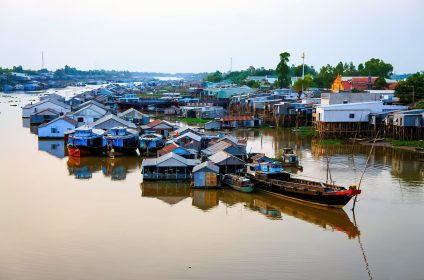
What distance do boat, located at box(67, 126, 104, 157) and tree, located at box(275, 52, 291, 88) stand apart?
129ft

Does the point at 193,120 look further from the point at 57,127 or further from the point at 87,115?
the point at 57,127

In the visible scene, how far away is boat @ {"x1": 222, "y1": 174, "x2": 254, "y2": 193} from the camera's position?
20297mm

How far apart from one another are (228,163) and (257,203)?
3.16 m

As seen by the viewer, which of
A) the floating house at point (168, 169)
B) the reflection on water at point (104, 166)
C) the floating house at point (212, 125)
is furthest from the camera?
the floating house at point (212, 125)

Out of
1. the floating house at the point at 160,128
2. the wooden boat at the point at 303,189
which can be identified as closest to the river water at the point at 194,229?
the wooden boat at the point at 303,189

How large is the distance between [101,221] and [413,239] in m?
9.08

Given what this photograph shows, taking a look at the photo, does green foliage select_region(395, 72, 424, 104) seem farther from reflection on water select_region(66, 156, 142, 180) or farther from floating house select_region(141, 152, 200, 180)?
floating house select_region(141, 152, 200, 180)

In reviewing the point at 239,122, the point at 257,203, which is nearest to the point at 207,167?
the point at 257,203

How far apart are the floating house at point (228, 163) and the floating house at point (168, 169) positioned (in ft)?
3.29

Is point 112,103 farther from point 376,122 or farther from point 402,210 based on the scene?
point 402,210

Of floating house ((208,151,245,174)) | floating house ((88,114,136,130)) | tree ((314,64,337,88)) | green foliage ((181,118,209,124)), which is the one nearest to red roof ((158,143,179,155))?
floating house ((208,151,245,174))

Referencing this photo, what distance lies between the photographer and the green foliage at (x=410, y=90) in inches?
1590

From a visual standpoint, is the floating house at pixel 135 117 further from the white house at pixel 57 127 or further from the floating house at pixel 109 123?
the floating house at pixel 109 123

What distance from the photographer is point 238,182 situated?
67.3ft
